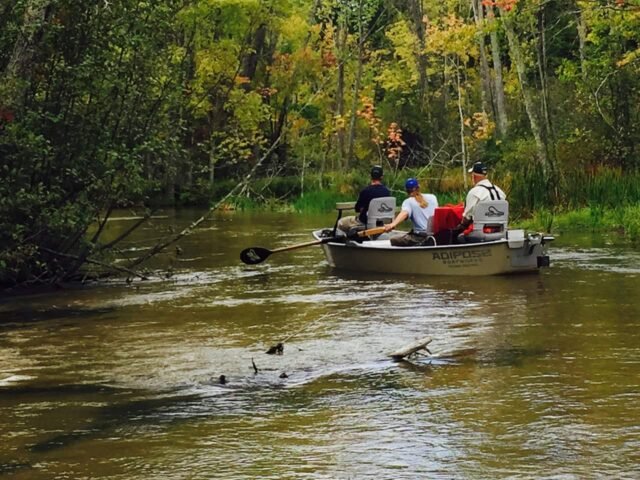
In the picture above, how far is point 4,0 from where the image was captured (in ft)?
49.4

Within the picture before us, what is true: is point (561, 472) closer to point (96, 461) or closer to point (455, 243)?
point (96, 461)

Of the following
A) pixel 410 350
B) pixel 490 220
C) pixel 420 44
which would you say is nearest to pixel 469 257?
pixel 490 220

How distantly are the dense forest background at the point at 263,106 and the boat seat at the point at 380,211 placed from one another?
7.26ft

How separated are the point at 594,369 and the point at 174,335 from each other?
4686 mm

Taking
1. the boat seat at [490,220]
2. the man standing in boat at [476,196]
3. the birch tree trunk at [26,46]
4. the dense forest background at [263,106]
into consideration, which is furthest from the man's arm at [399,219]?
the birch tree trunk at [26,46]

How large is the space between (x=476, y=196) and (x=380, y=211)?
2.90 meters

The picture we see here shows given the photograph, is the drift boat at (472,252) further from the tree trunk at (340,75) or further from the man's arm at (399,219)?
the tree trunk at (340,75)

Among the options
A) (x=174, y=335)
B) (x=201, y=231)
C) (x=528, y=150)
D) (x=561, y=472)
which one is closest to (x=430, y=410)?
(x=561, y=472)

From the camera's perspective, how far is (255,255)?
64.1ft

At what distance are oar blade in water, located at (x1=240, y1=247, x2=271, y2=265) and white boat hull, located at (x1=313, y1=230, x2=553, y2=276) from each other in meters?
2.11

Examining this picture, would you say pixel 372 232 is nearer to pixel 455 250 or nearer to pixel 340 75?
pixel 455 250

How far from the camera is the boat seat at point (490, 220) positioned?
16.2 meters

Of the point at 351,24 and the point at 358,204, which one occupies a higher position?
the point at 351,24

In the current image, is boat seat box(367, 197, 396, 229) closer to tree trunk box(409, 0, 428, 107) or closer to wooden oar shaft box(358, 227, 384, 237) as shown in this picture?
wooden oar shaft box(358, 227, 384, 237)
